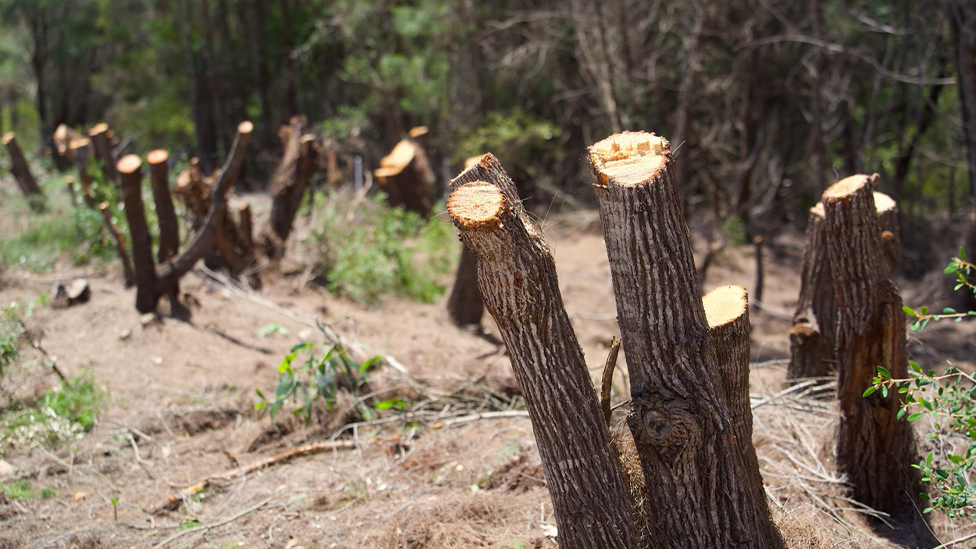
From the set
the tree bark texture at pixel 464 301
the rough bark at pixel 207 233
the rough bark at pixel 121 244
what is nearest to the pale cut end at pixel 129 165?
the rough bark at pixel 121 244

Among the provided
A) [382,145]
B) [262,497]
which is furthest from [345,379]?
[382,145]

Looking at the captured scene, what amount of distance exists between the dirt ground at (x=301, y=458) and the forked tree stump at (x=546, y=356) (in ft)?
2.21

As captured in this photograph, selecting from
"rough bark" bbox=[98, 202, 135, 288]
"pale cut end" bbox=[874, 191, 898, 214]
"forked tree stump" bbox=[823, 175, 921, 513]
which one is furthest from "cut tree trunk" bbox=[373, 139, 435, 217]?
"forked tree stump" bbox=[823, 175, 921, 513]

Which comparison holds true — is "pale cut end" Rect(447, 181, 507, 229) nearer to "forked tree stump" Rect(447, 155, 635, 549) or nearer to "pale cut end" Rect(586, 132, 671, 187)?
"forked tree stump" Rect(447, 155, 635, 549)

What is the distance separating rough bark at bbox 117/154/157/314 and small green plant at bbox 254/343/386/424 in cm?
200

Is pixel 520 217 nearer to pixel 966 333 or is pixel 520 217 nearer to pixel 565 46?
pixel 966 333

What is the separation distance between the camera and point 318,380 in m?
4.62

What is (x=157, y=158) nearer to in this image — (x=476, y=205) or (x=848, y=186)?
(x=476, y=205)

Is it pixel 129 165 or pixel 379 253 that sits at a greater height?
pixel 129 165

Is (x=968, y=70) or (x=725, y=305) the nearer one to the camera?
(x=725, y=305)

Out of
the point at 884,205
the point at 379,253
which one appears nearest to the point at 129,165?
the point at 379,253

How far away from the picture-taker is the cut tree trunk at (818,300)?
4328mm

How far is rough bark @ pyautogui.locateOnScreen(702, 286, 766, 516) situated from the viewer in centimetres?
294

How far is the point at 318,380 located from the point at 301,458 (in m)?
0.45
